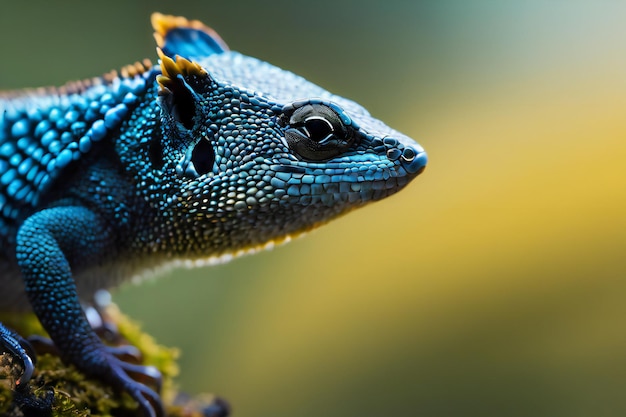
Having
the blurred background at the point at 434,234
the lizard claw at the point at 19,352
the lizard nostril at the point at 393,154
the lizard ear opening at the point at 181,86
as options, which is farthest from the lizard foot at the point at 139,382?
the blurred background at the point at 434,234

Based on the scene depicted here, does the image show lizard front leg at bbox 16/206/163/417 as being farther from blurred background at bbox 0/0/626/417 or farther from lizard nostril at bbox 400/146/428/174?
blurred background at bbox 0/0/626/417

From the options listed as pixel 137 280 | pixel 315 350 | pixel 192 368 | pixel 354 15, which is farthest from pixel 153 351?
pixel 354 15

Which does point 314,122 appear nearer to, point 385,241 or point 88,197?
point 88,197

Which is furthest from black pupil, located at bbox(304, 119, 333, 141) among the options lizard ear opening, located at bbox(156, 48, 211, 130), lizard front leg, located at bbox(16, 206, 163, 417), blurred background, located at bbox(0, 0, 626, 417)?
blurred background, located at bbox(0, 0, 626, 417)

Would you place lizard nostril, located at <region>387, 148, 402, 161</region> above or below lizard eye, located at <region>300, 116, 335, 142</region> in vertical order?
below

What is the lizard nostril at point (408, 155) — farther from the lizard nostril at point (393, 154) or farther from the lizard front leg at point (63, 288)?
the lizard front leg at point (63, 288)

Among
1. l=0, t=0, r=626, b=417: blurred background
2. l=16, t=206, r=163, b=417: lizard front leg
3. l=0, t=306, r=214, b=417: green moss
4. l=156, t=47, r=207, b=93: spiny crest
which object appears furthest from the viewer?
l=0, t=0, r=626, b=417: blurred background
